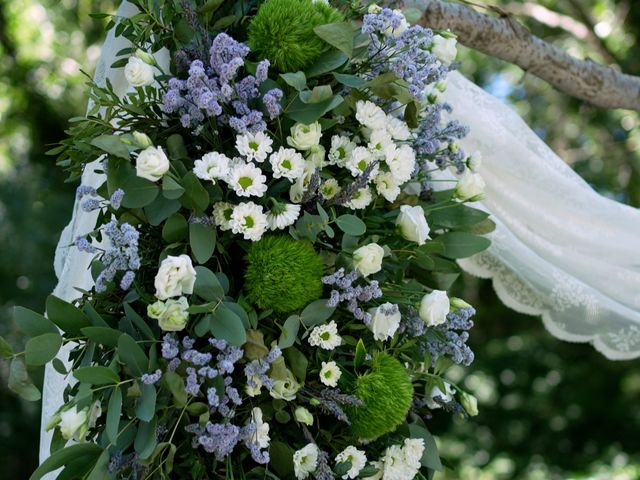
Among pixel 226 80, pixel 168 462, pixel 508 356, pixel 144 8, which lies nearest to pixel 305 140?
pixel 226 80

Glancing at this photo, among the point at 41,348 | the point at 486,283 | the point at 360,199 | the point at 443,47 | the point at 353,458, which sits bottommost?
the point at 486,283

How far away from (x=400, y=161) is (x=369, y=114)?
8 cm

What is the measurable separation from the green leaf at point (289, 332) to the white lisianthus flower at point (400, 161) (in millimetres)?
247

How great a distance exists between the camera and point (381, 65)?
1056mm

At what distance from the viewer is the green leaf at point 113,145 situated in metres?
0.86

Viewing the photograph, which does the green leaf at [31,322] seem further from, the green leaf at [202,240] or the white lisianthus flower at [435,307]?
the white lisianthus flower at [435,307]

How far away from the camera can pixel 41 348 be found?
0.86 m

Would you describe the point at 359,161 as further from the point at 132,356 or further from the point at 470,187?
the point at 132,356

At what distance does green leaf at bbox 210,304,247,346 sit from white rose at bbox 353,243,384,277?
0.59 ft

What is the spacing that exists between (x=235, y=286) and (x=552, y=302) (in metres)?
0.86

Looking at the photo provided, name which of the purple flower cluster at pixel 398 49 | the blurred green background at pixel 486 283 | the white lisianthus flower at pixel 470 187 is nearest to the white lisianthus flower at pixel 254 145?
the purple flower cluster at pixel 398 49

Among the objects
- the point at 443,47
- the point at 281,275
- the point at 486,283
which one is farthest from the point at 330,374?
the point at 486,283

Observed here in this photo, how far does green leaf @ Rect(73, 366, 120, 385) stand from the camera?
0.82 m

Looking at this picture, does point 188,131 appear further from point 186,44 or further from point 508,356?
point 508,356
